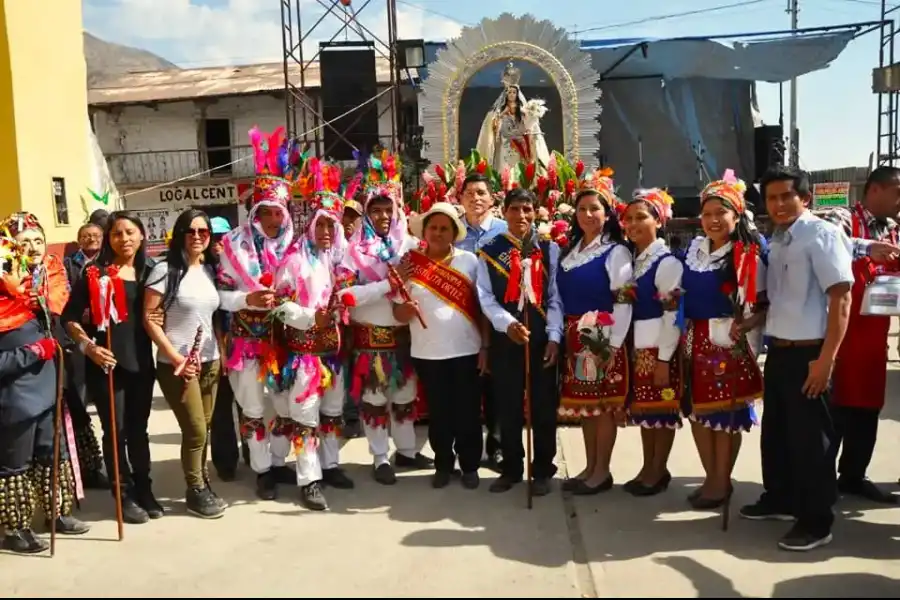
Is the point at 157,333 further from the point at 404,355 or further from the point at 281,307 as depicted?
the point at 404,355

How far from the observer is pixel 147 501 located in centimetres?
392

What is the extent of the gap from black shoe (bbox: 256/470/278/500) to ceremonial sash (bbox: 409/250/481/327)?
1410 millimetres

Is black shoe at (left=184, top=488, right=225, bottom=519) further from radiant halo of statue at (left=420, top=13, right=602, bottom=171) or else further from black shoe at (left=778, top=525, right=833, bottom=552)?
radiant halo of statue at (left=420, top=13, right=602, bottom=171)

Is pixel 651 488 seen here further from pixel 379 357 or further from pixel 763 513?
pixel 379 357

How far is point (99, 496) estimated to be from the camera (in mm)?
4297

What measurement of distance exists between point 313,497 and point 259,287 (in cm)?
119

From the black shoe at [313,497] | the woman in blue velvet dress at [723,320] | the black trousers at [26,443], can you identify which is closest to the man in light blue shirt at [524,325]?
the woman in blue velvet dress at [723,320]

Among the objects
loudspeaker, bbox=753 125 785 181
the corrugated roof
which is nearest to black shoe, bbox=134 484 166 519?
loudspeaker, bbox=753 125 785 181

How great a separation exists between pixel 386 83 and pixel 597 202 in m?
15.2

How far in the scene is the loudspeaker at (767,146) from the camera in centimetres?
1241

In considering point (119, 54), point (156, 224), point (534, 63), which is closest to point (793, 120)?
point (534, 63)

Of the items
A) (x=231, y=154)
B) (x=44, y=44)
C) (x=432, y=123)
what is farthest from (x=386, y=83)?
(x=44, y=44)

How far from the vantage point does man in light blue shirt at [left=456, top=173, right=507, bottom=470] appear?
4770mm

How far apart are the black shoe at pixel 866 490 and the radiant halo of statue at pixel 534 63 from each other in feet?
24.1
